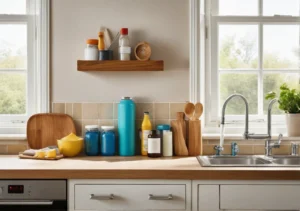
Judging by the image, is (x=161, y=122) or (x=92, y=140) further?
(x=161, y=122)

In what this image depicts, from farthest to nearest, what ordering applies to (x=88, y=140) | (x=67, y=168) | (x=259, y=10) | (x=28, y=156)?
1. (x=259, y=10)
2. (x=88, y=140)
3. (x=28, y=156)
4. (x=67, y=168)

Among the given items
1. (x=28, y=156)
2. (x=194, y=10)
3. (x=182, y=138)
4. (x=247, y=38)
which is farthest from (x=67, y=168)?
(x=247, y=38)

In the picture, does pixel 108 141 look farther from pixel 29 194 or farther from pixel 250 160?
pixel 250 160

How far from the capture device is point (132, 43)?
9.37ft

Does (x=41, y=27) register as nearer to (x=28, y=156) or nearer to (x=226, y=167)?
(x=28, y=156)

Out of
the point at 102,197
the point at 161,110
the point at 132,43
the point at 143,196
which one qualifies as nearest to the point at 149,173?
the point at 143,196

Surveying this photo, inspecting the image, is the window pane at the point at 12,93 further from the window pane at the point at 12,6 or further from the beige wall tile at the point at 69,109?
the window pane at the point at 12,6

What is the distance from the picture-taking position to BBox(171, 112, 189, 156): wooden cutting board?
2719 millimetres

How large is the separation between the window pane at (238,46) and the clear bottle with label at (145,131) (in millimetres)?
719

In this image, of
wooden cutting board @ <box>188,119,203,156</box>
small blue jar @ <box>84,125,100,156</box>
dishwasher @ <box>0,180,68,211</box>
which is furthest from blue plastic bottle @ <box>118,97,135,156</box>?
dishwasher @ <box>0,180,68,211</box>

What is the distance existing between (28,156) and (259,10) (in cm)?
200

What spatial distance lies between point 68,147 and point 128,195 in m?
0.64

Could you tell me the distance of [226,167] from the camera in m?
2.27

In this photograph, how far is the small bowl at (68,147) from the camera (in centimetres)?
262
